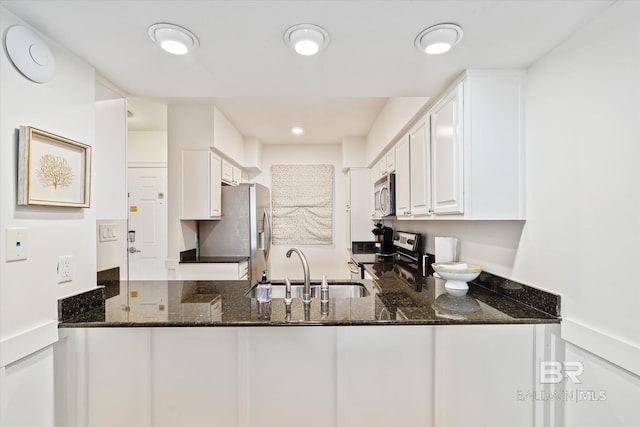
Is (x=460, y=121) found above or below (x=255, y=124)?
below

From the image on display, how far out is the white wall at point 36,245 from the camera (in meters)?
1.02

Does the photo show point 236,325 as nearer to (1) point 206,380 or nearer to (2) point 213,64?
(1) point 206,380

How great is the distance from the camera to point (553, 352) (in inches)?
49.6

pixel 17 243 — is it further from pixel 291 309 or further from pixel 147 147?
pixel 147 147

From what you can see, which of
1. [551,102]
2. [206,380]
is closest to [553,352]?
[551,102]

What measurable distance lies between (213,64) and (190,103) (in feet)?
6.10

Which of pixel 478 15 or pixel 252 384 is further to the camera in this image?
pixel 252 384

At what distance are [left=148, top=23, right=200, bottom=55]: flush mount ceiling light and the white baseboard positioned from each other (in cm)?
121

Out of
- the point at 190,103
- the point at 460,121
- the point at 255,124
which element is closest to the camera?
the point at 460,121

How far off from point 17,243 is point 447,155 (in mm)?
1968

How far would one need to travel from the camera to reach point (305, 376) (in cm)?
130

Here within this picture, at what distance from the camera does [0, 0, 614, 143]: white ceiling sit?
1.02 metres

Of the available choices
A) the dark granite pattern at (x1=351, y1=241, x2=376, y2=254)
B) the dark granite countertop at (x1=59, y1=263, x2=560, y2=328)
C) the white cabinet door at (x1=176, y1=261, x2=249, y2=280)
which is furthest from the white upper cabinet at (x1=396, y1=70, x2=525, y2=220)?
the dark granite pattern at (x1=351, y1=241, x2=376, y2=254)

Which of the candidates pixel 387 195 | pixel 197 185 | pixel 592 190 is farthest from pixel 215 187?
pixel 592 190
